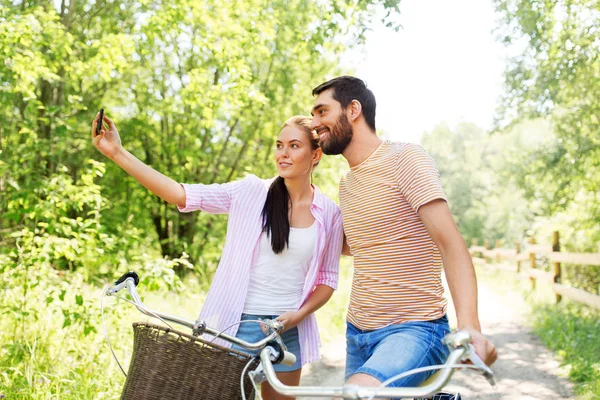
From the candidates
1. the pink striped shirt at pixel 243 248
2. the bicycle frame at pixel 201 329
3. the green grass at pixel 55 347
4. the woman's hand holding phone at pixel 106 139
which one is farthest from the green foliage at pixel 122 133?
the bicycle frame at pixel 201 329

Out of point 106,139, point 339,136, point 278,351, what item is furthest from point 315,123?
point 278,351

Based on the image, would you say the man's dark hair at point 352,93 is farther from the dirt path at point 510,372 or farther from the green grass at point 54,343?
the dirt path at point 510,372

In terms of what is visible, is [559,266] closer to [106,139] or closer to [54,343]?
[54,343]

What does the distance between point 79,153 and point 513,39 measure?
22.5ft

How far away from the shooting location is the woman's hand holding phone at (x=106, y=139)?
105 inches

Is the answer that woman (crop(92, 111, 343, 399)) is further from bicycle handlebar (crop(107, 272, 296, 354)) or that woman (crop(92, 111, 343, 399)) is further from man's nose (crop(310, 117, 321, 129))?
bicycle handlebar (crop(107, 272, 296, 354))

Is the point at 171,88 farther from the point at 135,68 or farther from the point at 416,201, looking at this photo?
the point at 416,201

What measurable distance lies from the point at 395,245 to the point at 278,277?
0.66 meters

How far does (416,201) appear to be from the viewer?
244 centimetres

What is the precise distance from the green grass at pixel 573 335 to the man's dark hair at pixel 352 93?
3.63 meters

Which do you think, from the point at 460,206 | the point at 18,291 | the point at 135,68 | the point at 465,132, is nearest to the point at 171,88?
the point at 135,68

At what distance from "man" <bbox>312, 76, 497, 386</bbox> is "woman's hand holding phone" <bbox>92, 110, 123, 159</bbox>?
2.91ft

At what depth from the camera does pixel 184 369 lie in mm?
2225

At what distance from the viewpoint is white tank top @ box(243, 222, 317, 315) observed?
298cm
